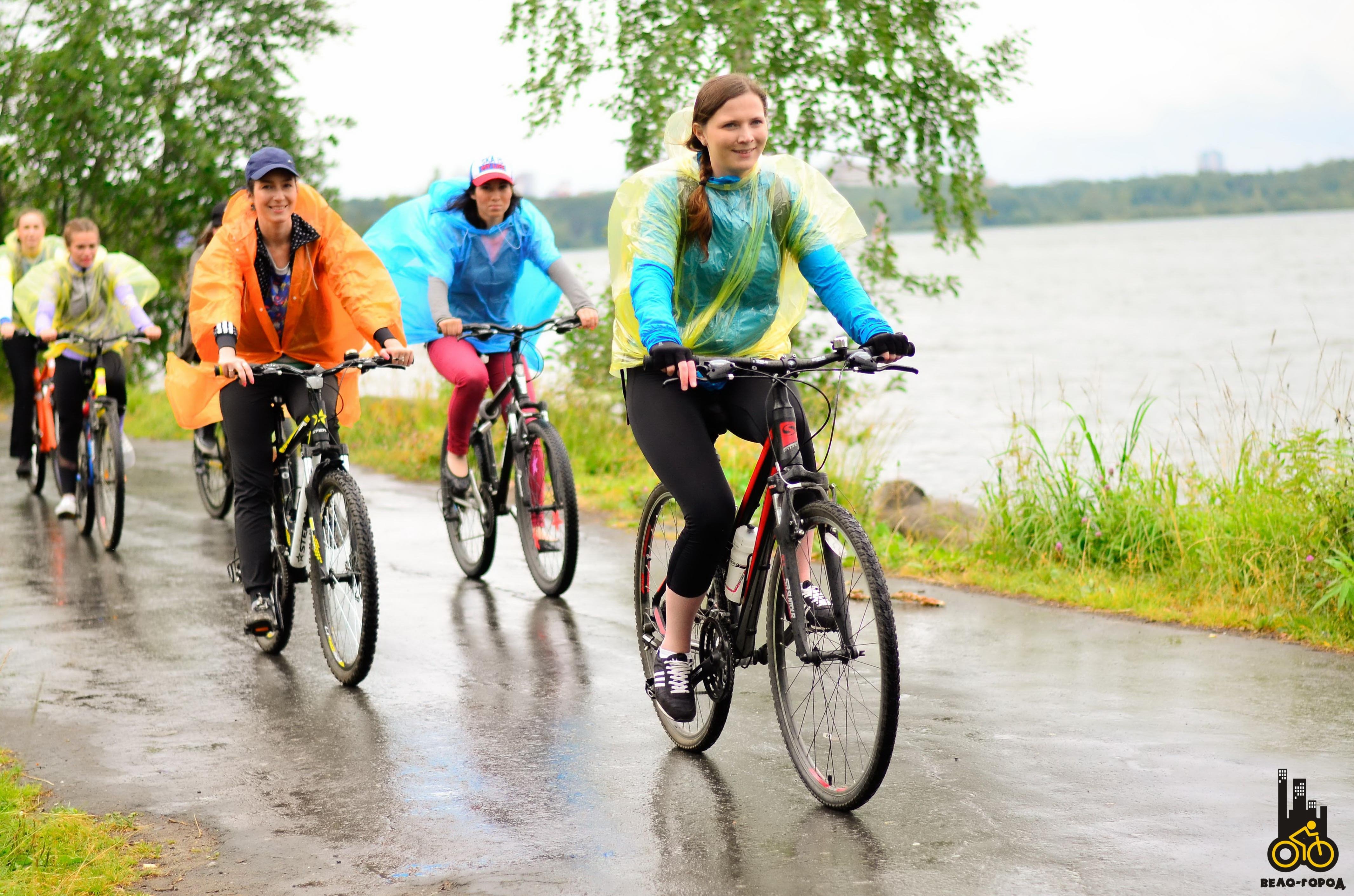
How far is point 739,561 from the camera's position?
465 cm

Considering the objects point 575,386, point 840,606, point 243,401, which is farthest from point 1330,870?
point 575,386

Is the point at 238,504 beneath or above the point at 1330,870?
above

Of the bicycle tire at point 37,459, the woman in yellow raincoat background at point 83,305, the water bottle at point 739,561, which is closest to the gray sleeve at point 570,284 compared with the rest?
the water bottle at point 739,561

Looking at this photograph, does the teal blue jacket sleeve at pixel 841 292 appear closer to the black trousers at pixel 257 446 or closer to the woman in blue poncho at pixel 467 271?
the black trousers at pixel 257 446

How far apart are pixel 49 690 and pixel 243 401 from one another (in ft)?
4.77

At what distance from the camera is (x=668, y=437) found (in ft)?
15.0

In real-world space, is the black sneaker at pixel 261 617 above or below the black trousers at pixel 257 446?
below

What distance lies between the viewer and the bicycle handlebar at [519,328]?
7.46m

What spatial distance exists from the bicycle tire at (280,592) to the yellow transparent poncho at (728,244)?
7.70 ft

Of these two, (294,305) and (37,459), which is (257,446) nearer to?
(294,305)

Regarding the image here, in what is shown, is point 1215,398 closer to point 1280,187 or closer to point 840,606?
point 840,606

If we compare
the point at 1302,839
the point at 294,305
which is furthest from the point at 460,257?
the point at 1302,839

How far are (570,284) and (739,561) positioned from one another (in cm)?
340

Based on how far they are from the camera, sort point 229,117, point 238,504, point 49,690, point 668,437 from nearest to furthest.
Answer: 1. point 668,437
2. point 49,690
3. point 238,504
4. point 229,117
